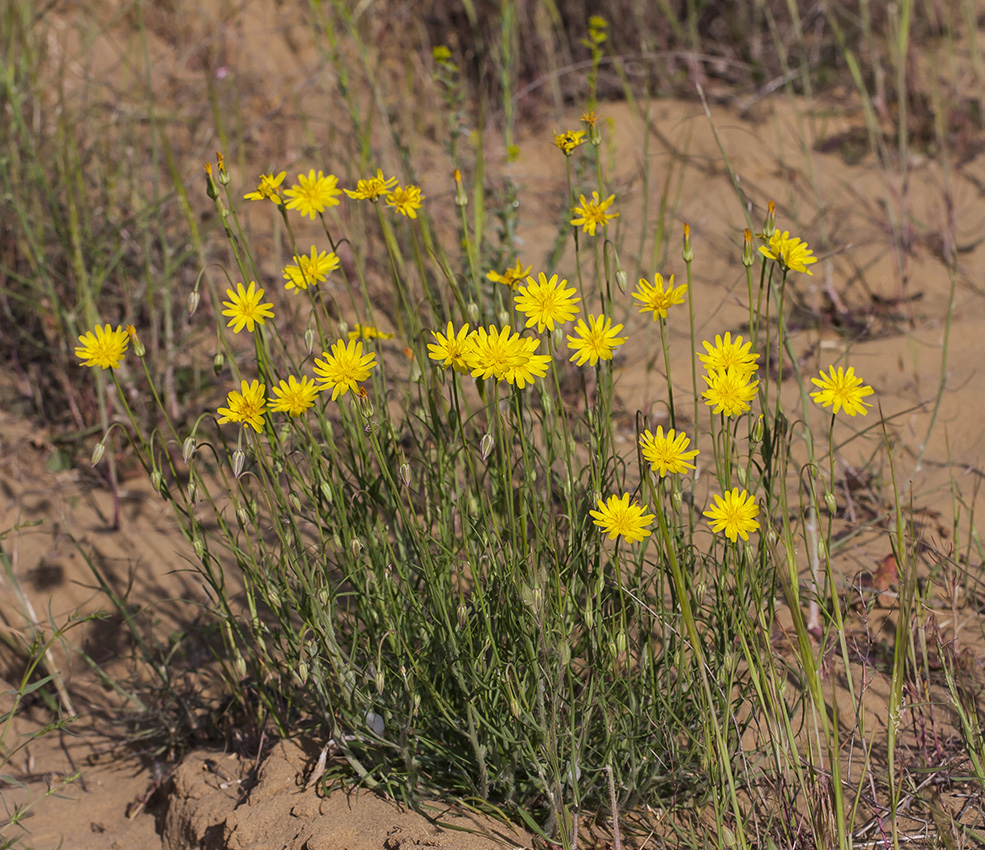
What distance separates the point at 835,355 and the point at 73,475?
2.64 meters

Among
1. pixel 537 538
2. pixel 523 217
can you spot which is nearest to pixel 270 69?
pixel 523 217

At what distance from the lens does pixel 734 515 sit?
1288mm

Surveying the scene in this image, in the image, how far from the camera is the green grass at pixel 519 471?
4.76 feet

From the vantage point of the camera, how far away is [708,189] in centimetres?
402

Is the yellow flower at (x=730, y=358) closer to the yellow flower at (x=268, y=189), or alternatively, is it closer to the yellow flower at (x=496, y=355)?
the yellow flower at (x=496, y=355)

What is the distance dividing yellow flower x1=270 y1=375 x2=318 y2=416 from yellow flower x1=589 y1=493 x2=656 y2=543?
49cm

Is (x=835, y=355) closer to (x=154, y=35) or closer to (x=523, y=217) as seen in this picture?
(x=523, y=217)

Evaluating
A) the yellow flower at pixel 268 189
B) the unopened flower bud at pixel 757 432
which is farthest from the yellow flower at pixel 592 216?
the yellow flower at pixel 268 189

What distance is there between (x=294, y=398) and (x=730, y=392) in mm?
684

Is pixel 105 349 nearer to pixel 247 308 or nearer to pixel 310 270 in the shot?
pixel 247 308

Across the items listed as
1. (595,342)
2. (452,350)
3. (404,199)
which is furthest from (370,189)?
(595,342)

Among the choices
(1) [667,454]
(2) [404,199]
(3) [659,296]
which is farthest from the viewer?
(2) [404,199]

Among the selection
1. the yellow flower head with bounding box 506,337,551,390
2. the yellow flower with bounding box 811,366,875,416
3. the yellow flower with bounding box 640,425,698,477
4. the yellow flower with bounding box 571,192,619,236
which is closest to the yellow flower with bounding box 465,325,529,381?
the yellow flower head with bounding box 506,337,551,390

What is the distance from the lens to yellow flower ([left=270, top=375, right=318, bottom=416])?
1.39m
